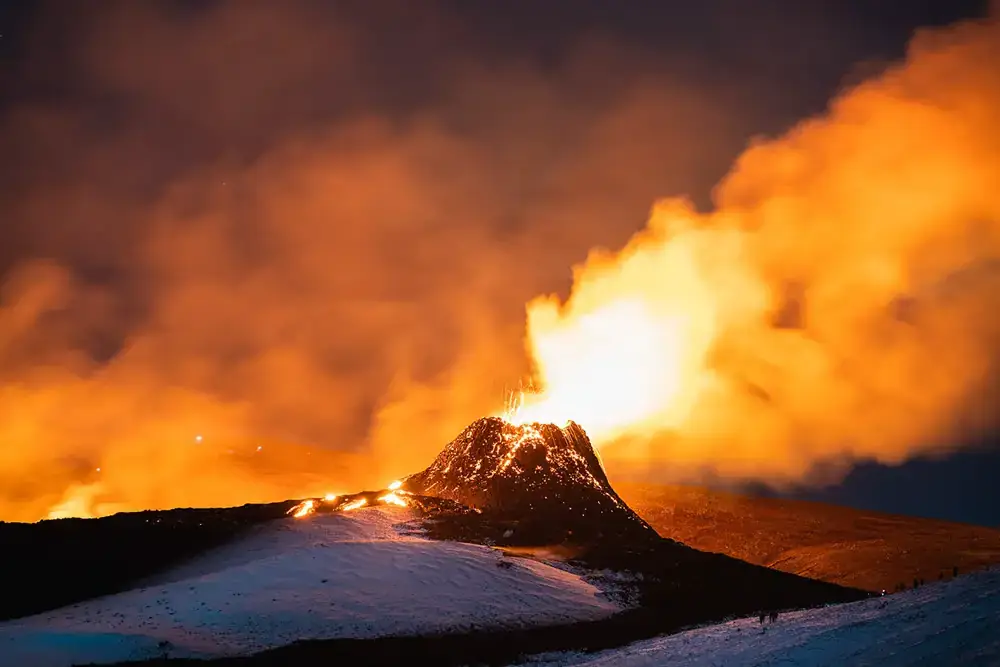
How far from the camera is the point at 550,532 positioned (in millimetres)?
68688

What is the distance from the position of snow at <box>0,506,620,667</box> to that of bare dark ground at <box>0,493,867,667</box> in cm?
229

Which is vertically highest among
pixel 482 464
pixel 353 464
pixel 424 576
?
pixel 353 464

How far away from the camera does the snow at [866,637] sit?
19000 mm

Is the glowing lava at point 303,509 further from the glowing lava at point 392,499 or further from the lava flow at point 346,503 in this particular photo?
the glowing lava at point 392,499

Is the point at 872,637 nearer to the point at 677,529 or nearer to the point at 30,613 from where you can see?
the point at 30,613

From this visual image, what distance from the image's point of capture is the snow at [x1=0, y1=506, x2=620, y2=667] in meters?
33.6

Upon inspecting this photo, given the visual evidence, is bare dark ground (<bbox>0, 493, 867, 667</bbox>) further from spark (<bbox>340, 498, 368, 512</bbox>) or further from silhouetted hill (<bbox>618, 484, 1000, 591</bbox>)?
silhouetted hill (<bbox>618, 484, 1000, 591</bbox>)

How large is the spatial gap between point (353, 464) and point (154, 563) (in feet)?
345

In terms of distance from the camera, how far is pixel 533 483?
78500mm

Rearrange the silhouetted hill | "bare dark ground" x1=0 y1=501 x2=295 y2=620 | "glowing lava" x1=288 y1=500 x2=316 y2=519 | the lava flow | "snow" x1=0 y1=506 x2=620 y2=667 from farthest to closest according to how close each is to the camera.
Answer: the silhouetted hill → the lava flow → "glowing lava" x1=288 y1=500 x2=316 y2=519 → "bare dark ground" x1=0 y1=501 x2=295 y2=620 → "snow" x1=0 y1=506 x2=620 y2=667

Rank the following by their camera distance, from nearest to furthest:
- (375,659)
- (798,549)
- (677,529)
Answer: (375,659) → (798,549) → (677,529)

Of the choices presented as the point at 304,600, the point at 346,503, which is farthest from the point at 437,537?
the point at 304,600

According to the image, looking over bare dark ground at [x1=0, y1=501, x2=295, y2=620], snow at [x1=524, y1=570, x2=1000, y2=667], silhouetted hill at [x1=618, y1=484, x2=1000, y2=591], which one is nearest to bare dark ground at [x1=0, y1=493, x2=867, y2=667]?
bare dark ground at [x1=0, y1=501, x2=295, y2=620]

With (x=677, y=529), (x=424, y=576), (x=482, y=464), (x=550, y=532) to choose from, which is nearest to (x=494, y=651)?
(x=424, y=576)
